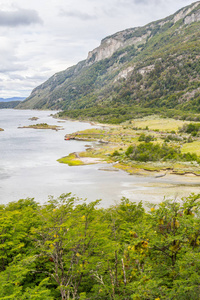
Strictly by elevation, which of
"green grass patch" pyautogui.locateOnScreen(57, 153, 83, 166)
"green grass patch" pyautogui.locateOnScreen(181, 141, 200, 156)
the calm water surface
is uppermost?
"green grass patch" pyautogui.locateOnScreen(181, 141, 200, 156)

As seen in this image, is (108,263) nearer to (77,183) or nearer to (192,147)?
(77,183)

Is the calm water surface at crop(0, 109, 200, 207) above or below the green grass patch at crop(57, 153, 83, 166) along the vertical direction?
below

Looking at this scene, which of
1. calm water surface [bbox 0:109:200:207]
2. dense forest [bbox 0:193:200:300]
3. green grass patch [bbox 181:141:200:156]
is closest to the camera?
dense forest [bbox 0:193:200:300]

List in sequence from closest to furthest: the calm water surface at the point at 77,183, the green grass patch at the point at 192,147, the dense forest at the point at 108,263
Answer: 1. the dense forest at the point at 108,263
2. the calm water surface at the point at 77,183
3. the green grass patch at the point at 192,147

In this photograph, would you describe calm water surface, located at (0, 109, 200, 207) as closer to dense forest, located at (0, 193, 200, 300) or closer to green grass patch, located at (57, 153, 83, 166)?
green grass patch, located at (57, 153, 83, 166)

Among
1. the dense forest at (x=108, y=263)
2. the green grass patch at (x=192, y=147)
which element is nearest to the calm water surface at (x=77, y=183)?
the green grass patch at (x=192, y=147)

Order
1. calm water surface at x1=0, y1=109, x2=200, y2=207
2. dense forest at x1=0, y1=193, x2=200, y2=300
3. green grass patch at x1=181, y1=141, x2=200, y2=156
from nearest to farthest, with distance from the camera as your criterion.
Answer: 1. dense forest at x1=0, y1=193, x2=200, y2=300
2. calm water surface at x1=0, y1=109, x2=200, y2=207
3. green grass patch at x1=181, y1=141, x2=200, y2=156

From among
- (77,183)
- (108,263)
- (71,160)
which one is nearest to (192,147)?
(71,160)

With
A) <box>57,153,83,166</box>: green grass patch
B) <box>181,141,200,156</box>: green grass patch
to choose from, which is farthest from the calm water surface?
<box>181,141,200,156</box>: green grass patch

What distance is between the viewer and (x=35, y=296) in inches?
421

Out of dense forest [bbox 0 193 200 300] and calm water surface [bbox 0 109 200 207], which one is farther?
calm water surface [bbox 0 109 200 207]

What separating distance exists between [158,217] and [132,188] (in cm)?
3812

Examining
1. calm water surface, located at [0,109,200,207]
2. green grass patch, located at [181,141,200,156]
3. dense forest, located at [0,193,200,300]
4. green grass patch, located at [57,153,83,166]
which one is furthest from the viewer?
green grass patch, located at [181,141,200,156]

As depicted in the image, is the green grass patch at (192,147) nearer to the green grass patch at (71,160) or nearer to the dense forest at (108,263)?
the green grass patch at (71,160)
